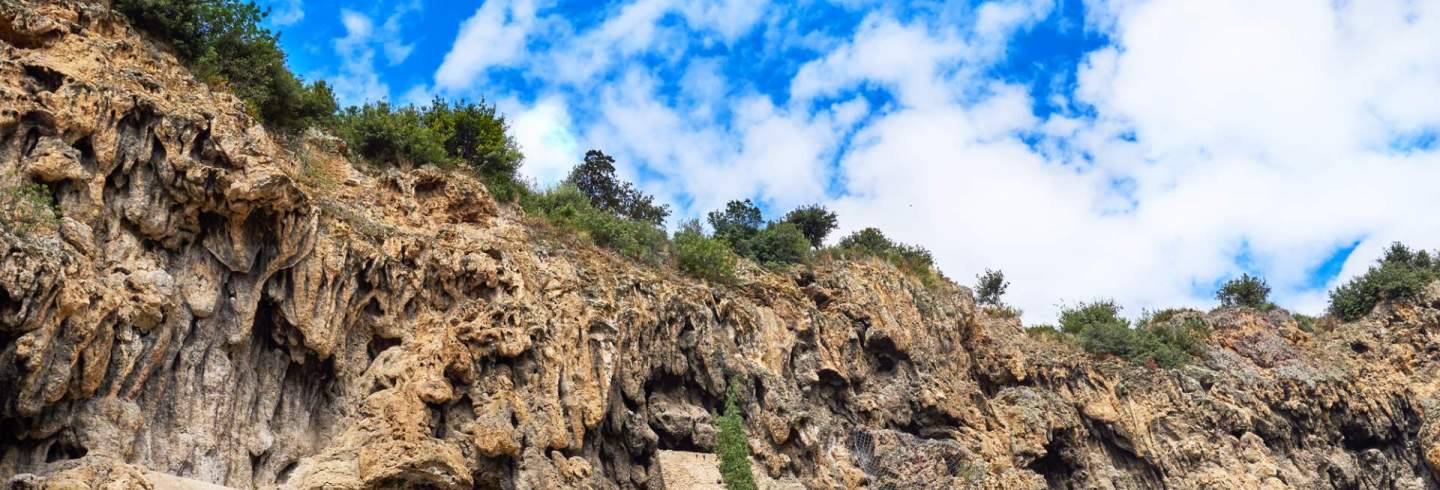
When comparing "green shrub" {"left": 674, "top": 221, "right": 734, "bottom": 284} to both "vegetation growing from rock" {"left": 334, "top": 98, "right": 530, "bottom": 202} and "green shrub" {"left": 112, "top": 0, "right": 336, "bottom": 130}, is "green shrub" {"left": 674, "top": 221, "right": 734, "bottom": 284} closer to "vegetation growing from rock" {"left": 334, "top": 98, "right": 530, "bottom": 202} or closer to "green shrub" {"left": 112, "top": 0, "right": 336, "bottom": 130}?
"vegetation growing from rock" {"left": 334, "top": 98, "right": 530, "bottom": 202}

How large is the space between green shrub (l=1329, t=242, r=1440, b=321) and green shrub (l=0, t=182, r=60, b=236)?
3621 centimetres

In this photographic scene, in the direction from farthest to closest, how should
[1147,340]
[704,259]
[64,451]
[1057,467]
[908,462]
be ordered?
[1147,340] → [1057,467] → [704,259] → [908,462] → [64,451]

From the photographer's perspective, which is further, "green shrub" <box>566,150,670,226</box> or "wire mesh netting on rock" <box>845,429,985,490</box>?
"green shrub" <box>566,150,670,226</box>

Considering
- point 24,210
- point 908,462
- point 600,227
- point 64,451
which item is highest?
point 600,227

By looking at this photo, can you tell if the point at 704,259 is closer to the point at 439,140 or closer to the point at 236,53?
the point at 439,140

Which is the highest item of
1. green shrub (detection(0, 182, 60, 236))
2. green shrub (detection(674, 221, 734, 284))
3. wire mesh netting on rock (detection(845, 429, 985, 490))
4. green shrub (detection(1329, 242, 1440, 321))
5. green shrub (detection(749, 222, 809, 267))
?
green shrub (detection(1329, 242, 1440, 321))

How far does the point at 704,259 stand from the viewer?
23.4 meters

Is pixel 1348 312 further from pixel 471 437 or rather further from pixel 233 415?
pixel 233 415

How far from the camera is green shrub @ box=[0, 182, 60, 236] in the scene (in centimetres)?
1077

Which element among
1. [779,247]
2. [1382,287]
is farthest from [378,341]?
[1382,287]

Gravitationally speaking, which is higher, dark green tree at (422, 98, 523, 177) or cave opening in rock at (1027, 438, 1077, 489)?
dark green tree at (422, 98, 523, 177)

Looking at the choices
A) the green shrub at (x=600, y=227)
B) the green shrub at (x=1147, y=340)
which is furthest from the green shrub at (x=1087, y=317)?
the green shrub at (x=600, y=227)

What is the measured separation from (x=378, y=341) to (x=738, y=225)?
15046 millimetres

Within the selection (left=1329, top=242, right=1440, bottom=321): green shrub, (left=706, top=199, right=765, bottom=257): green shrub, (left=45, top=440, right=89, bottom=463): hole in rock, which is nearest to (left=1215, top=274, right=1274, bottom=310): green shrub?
(left=1329, top=242, right=1440, bottom=321): green shrub
